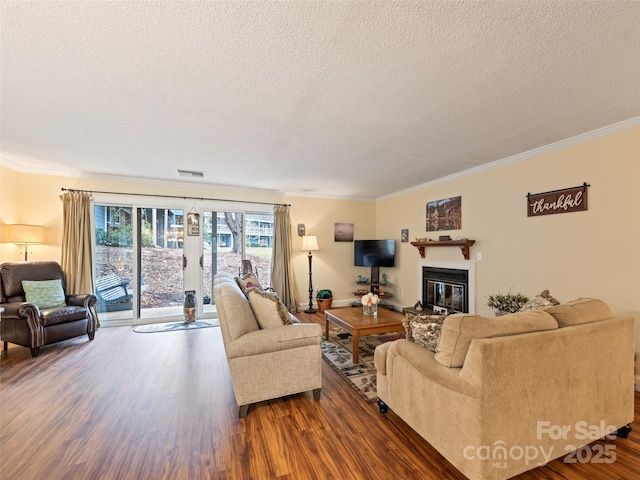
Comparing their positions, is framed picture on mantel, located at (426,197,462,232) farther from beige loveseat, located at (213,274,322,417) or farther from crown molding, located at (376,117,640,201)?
beige loveseat, located at (213,274,322,417)

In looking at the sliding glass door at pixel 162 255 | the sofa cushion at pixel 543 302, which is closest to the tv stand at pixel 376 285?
the sliding glass door at pixel 162 255

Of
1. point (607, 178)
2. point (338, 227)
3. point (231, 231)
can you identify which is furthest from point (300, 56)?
point (338, 227)

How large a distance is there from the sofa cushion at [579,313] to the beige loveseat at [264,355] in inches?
64.2

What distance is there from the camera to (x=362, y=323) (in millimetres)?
3125

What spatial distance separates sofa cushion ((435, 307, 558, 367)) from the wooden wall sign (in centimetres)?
204

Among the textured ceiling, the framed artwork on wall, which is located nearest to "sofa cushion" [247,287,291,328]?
the textured ceiling

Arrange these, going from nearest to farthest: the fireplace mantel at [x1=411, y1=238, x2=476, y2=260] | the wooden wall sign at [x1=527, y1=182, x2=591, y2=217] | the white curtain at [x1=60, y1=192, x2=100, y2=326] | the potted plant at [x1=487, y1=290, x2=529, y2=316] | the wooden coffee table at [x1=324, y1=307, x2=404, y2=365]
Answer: the wooden wall sign at [x1=527, y1=182, x2=591, y2=217]
the wooden coffee table at [x1=324, y1=307, x2=404, y2=365]
the potted plant at [x1=487, y1=290, x2=529, y2=316]
the fireplace mantel at [x1=411, y1=238, x2=476, y2=260]
the white curtain at [x1=60, y1=192, x2=100, y2=326]

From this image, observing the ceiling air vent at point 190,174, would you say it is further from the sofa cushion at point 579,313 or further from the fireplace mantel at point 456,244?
the sofa cushion at point 579,313

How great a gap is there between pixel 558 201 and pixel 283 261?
166 inches

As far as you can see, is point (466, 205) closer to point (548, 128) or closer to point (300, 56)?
point (548, 128)

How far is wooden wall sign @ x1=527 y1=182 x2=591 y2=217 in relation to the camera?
2.86m

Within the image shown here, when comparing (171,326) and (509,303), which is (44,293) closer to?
(171,326)

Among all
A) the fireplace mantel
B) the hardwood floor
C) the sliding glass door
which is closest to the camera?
the hardwood floor

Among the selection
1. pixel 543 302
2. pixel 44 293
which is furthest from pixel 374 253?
pixel 44 293
